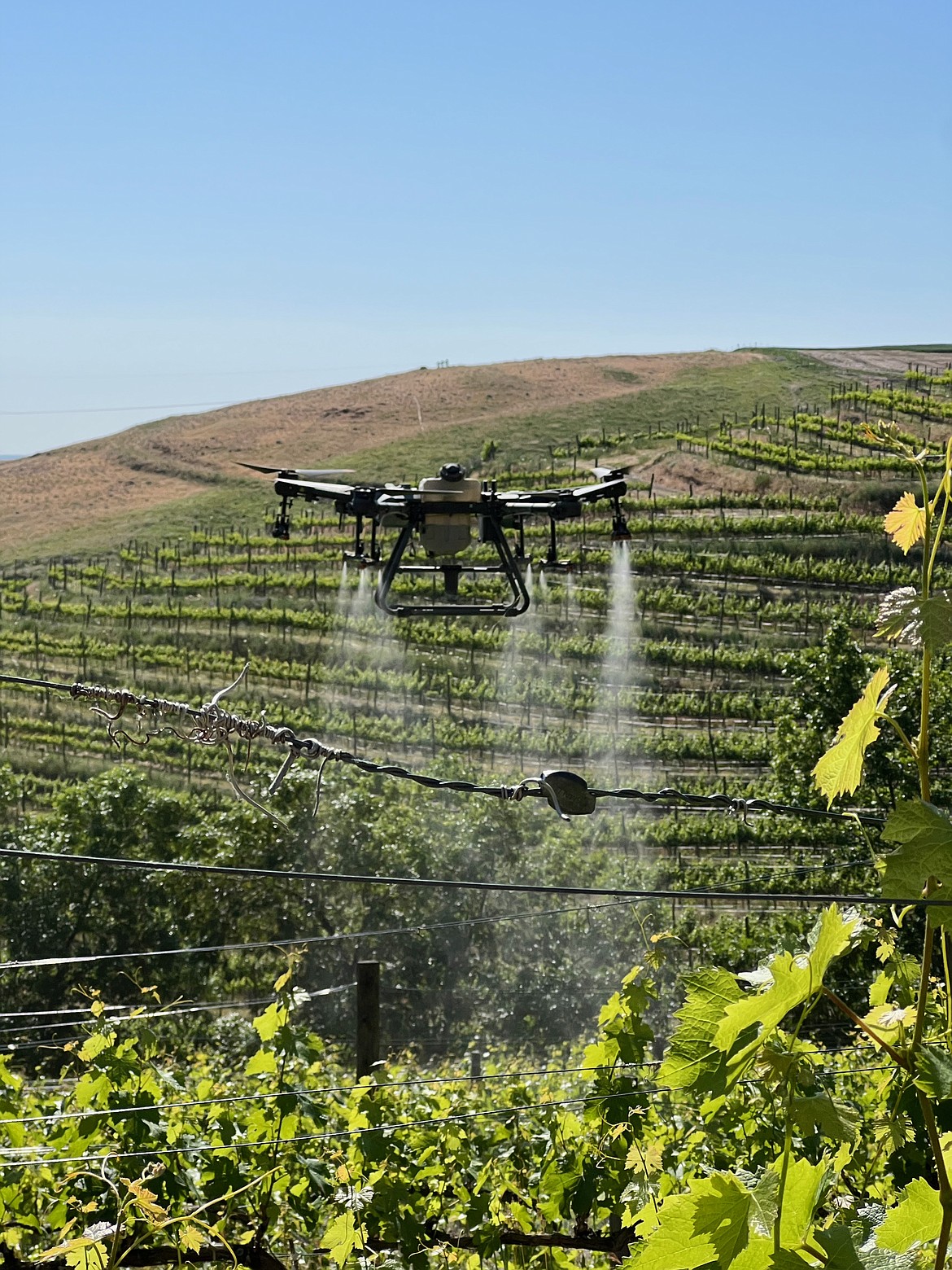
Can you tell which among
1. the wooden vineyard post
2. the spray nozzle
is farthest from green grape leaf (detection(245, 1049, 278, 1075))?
the wooden vineyard post

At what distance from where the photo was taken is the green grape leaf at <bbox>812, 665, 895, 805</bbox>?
0.59 metres

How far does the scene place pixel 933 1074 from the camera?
57 cm

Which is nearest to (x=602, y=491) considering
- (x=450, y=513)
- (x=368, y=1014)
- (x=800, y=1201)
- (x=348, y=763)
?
(x=450, y=513)

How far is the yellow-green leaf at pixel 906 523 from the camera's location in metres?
0.62

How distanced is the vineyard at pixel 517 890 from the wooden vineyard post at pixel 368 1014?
0.16m

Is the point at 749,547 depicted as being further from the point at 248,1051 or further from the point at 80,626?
the point at 248,1051

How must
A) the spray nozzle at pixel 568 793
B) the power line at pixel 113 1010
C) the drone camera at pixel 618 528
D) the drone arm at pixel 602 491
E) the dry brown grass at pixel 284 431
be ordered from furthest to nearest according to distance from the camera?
the dry brown grass at pixel 284 431, the drone camera at pixel 618 528, the drone arm at pixel 602 491, the power line at pixel 113 1010, the spray nozzle at pixel 568 793

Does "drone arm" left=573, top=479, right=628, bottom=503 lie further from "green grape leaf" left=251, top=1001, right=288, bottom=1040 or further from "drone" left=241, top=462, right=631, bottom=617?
"green grape leaf" left=251, top=1001, right=288, bottom=1040

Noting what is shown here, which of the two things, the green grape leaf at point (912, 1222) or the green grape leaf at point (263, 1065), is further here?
the green grape leaf at point (263, 1065)

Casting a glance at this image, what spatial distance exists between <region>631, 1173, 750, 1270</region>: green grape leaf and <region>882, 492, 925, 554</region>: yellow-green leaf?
0.31m

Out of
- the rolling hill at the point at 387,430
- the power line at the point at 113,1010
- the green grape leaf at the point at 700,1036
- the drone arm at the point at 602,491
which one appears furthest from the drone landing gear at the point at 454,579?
the rolling hill at the point at 387,430

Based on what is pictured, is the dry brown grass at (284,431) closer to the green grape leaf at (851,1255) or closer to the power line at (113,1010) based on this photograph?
the power line at (113,1010)

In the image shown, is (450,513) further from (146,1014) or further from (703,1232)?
(703,1232)

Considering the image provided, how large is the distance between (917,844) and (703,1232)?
0.58 feet
